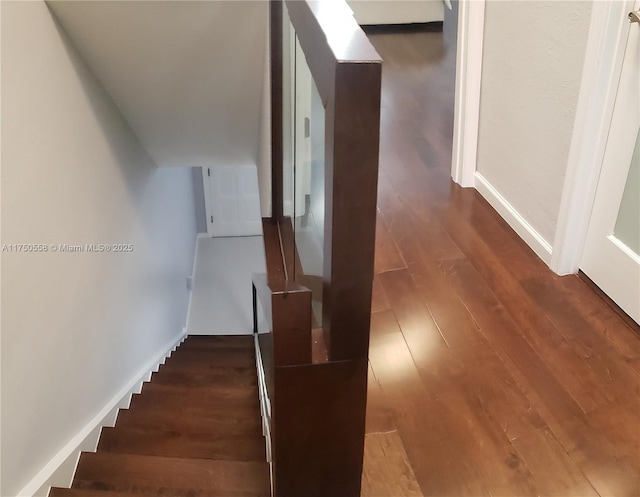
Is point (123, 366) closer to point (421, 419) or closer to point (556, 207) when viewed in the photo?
point (421, 419)

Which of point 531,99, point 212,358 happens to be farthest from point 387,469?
point 212,358

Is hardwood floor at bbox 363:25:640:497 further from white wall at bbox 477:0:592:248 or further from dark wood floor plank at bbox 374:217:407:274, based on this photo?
white wall at bbox 477:0:592:248

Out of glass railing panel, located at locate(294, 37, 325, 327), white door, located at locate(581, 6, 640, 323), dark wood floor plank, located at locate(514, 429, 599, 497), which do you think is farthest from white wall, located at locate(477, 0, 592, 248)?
glass railing panel, located at locate(294, 37, 325, 327)

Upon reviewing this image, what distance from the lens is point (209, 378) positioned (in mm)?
3346

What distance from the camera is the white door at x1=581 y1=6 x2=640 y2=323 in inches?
81.5

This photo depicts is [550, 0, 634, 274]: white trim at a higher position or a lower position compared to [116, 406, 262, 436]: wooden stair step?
higher

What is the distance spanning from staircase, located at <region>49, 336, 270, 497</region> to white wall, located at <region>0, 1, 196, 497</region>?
0.15 meters

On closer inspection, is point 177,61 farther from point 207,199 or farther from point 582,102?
point 207,199

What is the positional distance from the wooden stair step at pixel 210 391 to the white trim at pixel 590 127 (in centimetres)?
151

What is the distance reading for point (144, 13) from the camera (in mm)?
2445

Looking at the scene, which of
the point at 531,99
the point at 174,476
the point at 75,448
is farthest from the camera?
the point at 531,99

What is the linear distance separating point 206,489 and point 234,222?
4.80m

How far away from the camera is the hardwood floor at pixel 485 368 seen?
5.89 feet

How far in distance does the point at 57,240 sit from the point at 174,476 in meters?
0.91
